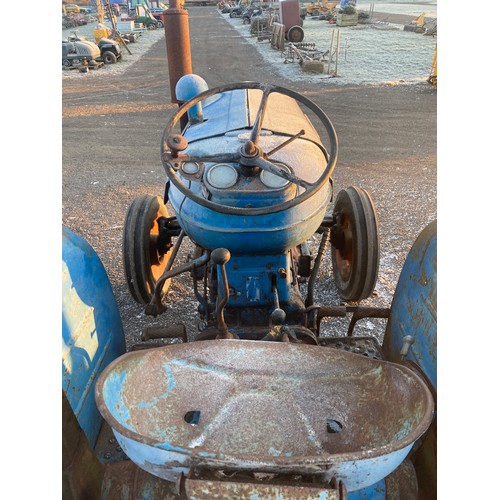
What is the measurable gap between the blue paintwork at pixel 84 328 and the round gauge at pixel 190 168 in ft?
1.72

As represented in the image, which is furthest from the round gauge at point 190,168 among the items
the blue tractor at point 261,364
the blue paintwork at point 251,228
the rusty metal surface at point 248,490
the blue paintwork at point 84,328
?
the rusty metal surface at point 248,490

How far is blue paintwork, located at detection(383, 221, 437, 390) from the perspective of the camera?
1582 mm

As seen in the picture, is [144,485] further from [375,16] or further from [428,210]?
[375,16]

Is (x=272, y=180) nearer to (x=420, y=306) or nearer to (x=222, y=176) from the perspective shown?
(x=222, y=176)

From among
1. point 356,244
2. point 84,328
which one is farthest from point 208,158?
point 356,244

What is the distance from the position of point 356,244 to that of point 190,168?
1.13 metres

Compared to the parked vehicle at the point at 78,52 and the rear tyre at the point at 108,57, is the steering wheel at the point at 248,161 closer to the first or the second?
the parked vehicle at the point at 78,52

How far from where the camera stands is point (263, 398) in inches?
50.9

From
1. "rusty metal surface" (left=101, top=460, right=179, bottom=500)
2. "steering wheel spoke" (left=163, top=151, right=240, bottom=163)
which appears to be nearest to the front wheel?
"steering wheel spoke" (left=163, top=151, right=240, bottom=163)

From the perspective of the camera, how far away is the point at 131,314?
3018 millimetres

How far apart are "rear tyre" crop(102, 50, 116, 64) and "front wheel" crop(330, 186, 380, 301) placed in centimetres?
1136

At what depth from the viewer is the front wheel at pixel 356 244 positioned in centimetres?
264

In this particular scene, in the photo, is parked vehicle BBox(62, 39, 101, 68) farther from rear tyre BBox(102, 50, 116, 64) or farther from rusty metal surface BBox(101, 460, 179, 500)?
rusty metal surface BBox(101, 460, 179, 500)

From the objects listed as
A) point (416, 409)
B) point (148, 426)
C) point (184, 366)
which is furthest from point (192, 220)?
point (416, 409)
